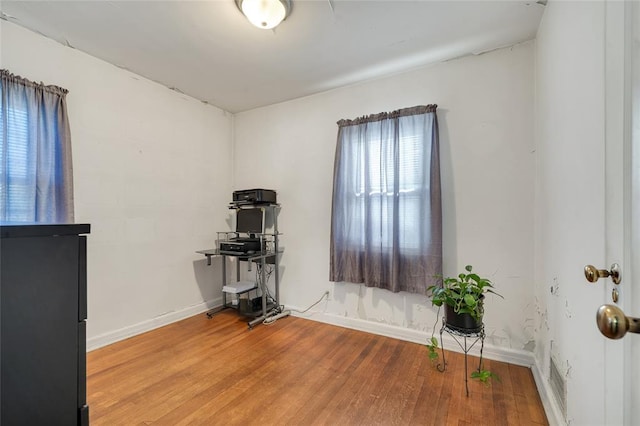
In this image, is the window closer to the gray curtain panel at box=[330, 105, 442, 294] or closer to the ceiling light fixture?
the ceiling light fixture

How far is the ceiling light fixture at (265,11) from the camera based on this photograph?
1.70 m

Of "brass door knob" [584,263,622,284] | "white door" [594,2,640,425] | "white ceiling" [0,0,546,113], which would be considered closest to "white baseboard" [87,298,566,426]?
"white door" [594,2,640,425]

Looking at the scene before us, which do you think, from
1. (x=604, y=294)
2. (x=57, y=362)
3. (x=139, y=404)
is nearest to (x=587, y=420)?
(x=604, y=294)

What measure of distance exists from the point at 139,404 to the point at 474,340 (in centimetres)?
251

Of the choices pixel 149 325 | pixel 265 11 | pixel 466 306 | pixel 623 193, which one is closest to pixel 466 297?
pixel 466 306

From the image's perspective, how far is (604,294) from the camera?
941mm

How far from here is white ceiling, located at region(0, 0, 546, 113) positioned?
5.96ft

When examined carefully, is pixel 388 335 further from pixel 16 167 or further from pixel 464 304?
pixel 16 167

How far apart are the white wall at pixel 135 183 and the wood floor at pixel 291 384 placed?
0.46m

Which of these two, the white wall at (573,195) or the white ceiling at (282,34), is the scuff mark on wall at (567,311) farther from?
the white ceiling at (282,34)

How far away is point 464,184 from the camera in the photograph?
7.68ft

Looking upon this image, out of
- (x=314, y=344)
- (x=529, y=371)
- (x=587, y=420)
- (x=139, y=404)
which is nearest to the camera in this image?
(x=587, y=420)

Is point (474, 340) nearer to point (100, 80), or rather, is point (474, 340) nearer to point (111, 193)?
point (111, 193)

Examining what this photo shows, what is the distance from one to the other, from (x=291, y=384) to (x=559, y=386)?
1562mm
